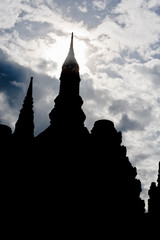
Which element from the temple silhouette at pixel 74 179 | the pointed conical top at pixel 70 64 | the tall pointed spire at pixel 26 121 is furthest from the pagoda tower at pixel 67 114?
the tall pointed spire at pixel 26 121

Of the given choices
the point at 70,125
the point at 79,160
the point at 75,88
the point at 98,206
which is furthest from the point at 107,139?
the point at 75,88

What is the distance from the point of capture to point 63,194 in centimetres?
2725

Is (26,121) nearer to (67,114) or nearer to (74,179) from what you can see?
(67,114)

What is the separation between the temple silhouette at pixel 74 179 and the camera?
25906 millimetres

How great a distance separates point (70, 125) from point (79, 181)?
10.4 metres

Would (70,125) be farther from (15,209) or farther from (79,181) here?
(15,209)

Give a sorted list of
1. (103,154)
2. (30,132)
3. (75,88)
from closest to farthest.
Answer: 1. (103,154)
2. (30,132)
3. (75,88)

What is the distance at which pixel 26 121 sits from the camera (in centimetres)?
3703

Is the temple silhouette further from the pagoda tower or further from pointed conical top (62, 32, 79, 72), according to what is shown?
pointed conical top (62, 32, 79, 72)

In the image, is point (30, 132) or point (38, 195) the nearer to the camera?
point (38, 195)

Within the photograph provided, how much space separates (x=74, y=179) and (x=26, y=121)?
1298 cm

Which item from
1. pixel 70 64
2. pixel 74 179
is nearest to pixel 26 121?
pixel 70 64

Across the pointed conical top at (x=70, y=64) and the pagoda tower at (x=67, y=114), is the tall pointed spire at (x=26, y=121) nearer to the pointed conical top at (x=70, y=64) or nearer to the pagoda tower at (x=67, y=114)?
the pagoda tower at (x=67, y=114)

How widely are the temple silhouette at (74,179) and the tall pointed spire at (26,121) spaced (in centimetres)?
137
